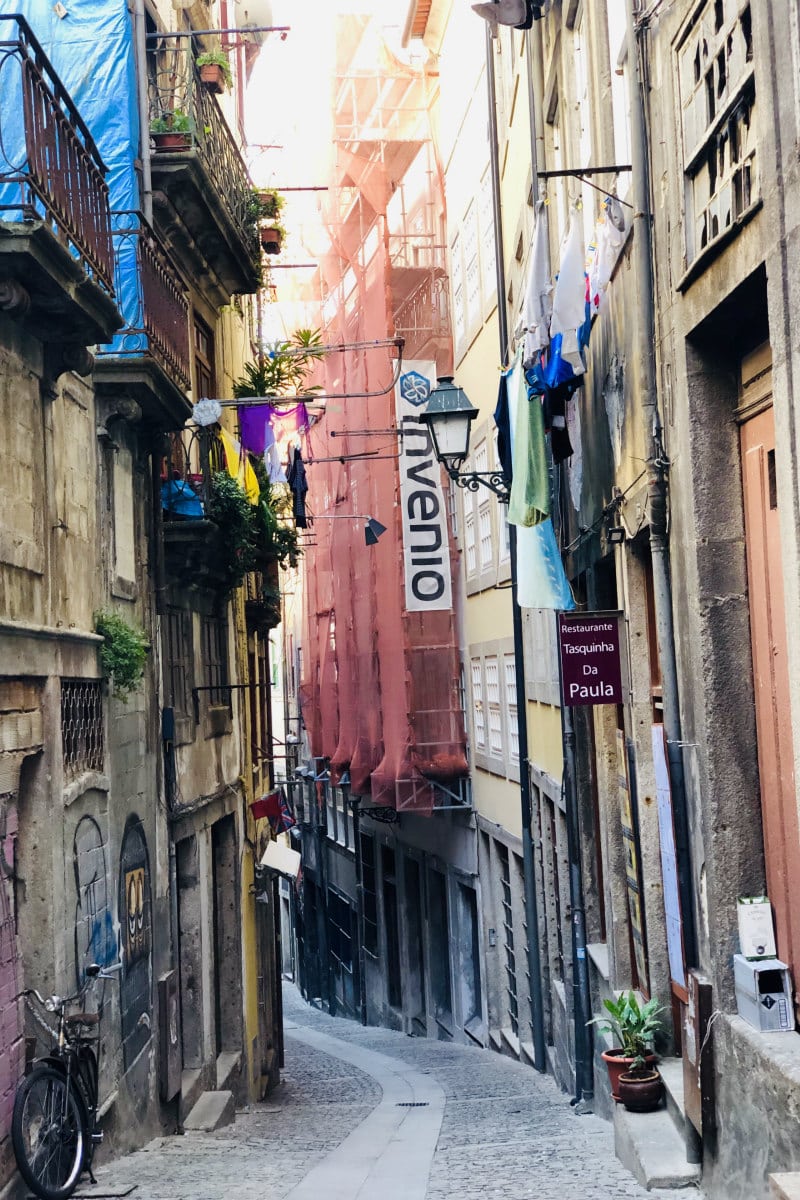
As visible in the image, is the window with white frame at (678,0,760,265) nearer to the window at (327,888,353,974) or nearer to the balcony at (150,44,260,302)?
the balcony at (150,44,260,302)

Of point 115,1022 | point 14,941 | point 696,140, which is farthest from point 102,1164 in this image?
point 696,140

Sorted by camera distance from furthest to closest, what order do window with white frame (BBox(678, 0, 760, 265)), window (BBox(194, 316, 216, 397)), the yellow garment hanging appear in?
window (BBox(194, 316, 216, 397))
the yellow garment hanging
window with white frame (BBox(678, 0, 760, 265))

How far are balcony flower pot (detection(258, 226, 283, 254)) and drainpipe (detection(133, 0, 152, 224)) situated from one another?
504 cm

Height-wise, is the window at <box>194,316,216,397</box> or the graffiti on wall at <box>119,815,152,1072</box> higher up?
the window at <box>194,316,216,397</box>

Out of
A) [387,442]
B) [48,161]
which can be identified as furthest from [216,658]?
[48,161]

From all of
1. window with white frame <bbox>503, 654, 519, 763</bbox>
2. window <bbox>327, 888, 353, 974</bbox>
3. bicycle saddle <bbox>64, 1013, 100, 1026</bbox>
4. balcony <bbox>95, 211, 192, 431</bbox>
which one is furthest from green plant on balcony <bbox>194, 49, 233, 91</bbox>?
window <bbox>327, 888, 353, 974</bbox>

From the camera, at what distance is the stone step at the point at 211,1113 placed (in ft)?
45.4

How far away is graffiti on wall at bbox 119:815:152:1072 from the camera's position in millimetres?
11289

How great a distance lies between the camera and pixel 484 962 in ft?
69.6

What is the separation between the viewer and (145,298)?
39.0 feet

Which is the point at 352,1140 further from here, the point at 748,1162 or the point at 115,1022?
the point at 748,1162

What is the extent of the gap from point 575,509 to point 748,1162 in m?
7.32

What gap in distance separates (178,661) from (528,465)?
216 inches

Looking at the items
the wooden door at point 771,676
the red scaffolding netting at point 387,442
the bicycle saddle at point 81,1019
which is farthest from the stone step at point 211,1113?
the wooden door at point 771,676
